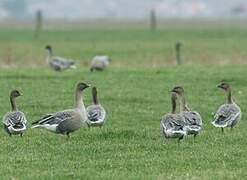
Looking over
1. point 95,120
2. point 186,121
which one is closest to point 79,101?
point 95,120

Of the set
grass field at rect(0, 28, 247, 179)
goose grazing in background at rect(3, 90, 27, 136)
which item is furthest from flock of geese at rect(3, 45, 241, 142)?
grass field at rect(0, 28, 247, 179)

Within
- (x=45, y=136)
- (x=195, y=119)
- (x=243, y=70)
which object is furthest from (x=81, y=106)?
(x=243, y=70)

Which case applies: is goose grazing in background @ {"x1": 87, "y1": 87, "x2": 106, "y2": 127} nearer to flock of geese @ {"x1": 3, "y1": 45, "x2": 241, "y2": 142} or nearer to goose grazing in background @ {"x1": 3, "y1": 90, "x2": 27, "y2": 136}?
flock of geese @ {"x1": 3, "y1": 45, "x2": 241, "y2": 142}

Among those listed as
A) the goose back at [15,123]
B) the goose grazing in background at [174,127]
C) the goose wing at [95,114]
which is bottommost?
the goose grazing in background at [174,127]

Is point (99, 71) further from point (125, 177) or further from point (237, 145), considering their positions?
point (125, 177)

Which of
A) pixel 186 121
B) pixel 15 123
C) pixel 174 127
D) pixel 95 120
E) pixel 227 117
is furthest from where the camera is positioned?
pixel 95 120

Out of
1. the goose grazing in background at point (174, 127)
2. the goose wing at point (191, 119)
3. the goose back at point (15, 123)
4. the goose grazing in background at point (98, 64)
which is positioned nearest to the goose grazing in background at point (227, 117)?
the goose wing at point (191, 119)

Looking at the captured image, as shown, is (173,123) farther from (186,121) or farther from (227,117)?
(227,117)

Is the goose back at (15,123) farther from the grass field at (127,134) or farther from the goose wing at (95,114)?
the goose wing at (95,114)

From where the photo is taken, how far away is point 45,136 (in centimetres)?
1880

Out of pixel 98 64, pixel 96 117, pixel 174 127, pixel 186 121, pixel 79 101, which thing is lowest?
pixel 174 127

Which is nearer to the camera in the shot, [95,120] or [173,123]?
[173,123]

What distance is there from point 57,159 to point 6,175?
61.8 inches

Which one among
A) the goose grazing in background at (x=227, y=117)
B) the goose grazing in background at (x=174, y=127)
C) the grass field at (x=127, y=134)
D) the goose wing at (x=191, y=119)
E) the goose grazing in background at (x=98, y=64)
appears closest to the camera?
the grass field at (x=127, y=134)
